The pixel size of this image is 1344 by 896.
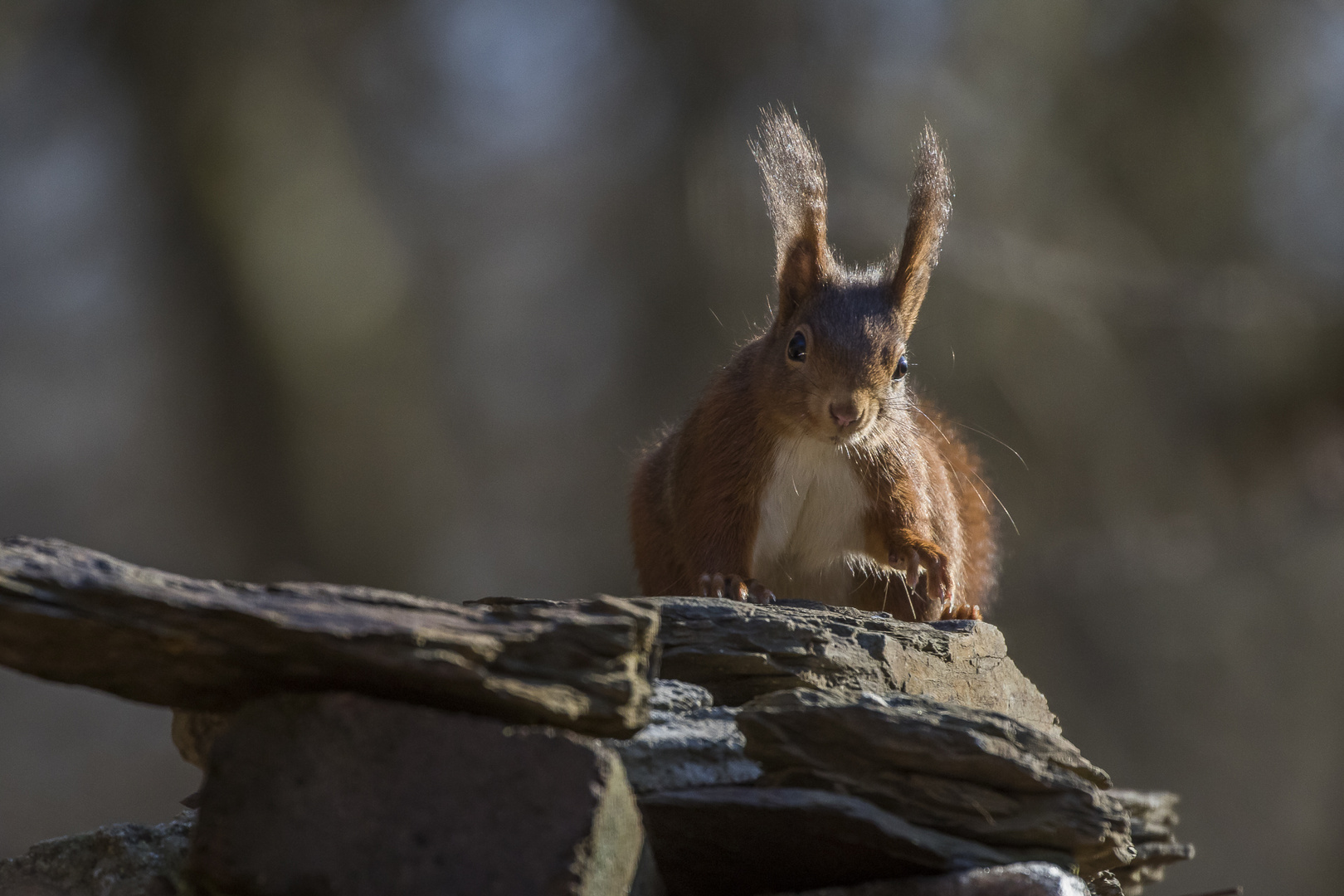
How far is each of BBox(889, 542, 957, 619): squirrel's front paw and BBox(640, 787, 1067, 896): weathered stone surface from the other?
79 centimetres

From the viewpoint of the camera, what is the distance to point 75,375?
4617mm

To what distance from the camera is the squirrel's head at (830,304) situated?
1.94 metres

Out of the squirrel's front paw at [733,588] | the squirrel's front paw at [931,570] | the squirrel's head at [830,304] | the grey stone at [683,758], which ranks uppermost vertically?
the squirrel's head at [830,304]

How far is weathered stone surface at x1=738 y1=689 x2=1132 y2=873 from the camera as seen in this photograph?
1121 millimetres

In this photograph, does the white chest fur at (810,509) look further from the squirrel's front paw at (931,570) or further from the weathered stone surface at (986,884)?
the weathered stone surface at (986,884)

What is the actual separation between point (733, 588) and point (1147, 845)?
86 cm

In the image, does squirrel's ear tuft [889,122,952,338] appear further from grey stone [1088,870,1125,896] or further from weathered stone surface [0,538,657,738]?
weathered stone surface [0,538,657,738]

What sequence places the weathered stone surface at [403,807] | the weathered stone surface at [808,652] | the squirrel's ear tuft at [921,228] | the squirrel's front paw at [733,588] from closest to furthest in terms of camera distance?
1. the weathered stone surface at [403,807]
2. the weathered stone surface at [808,652]
3. the squirrel's front paw at [733,588]
4. the squirrel's ear tuft at [921,228]

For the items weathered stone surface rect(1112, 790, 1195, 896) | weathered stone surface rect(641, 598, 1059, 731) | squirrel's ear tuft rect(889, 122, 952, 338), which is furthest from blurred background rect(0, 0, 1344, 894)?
weathered stone surface rect(641, 598, 1059, 731)

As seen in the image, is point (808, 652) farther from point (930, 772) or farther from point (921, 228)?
point (921, 228)

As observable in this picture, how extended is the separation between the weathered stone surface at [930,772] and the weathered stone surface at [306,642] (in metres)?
0.20

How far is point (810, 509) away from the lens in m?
2.06

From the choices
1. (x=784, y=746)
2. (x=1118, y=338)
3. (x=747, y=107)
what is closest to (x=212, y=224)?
(x=747, y=107)

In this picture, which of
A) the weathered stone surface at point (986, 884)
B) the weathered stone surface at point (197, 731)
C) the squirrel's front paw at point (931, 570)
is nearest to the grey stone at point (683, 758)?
the weathered stone surface at point (986, 884)
